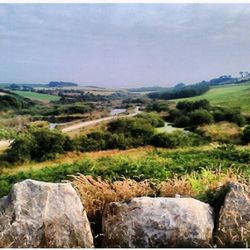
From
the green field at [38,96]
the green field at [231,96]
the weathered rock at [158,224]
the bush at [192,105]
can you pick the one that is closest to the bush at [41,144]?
the green field at [38,96]

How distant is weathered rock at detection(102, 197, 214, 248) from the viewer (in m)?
3.41

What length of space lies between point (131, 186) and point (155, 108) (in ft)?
56.8

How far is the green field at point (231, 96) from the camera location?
66.2 feet

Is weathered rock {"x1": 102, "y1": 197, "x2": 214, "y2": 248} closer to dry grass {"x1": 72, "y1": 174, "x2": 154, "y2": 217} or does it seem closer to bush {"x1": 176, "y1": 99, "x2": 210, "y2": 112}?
dry grass {"x1": 72, "y1": 174, "x2": 154, "y2": 217}

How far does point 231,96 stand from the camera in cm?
2084

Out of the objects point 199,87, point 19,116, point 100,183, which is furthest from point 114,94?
point 100,183

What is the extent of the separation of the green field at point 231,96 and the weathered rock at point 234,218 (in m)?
16.5

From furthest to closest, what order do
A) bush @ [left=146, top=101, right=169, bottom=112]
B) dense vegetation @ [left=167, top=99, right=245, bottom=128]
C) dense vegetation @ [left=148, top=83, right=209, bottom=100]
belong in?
bush @ [left=146, top=101, right=169, bottom=112], dense vegetation @ [left=167, top=99, right=245, bottom=128], dense vegetation @ [left=148, top=83, right=209, bottom=100]

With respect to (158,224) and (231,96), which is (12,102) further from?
(158,224)

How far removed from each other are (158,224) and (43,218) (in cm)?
77

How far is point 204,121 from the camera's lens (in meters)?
20.7

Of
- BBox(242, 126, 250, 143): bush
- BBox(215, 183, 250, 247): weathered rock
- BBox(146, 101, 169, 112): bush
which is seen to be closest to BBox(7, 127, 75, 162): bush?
BBox(146, 101, 169, 112): bush

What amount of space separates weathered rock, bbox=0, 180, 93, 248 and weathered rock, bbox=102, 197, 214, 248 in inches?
8.3

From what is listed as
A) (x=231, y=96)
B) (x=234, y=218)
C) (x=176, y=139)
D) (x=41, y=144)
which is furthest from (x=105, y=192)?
(x=176, y=139)
